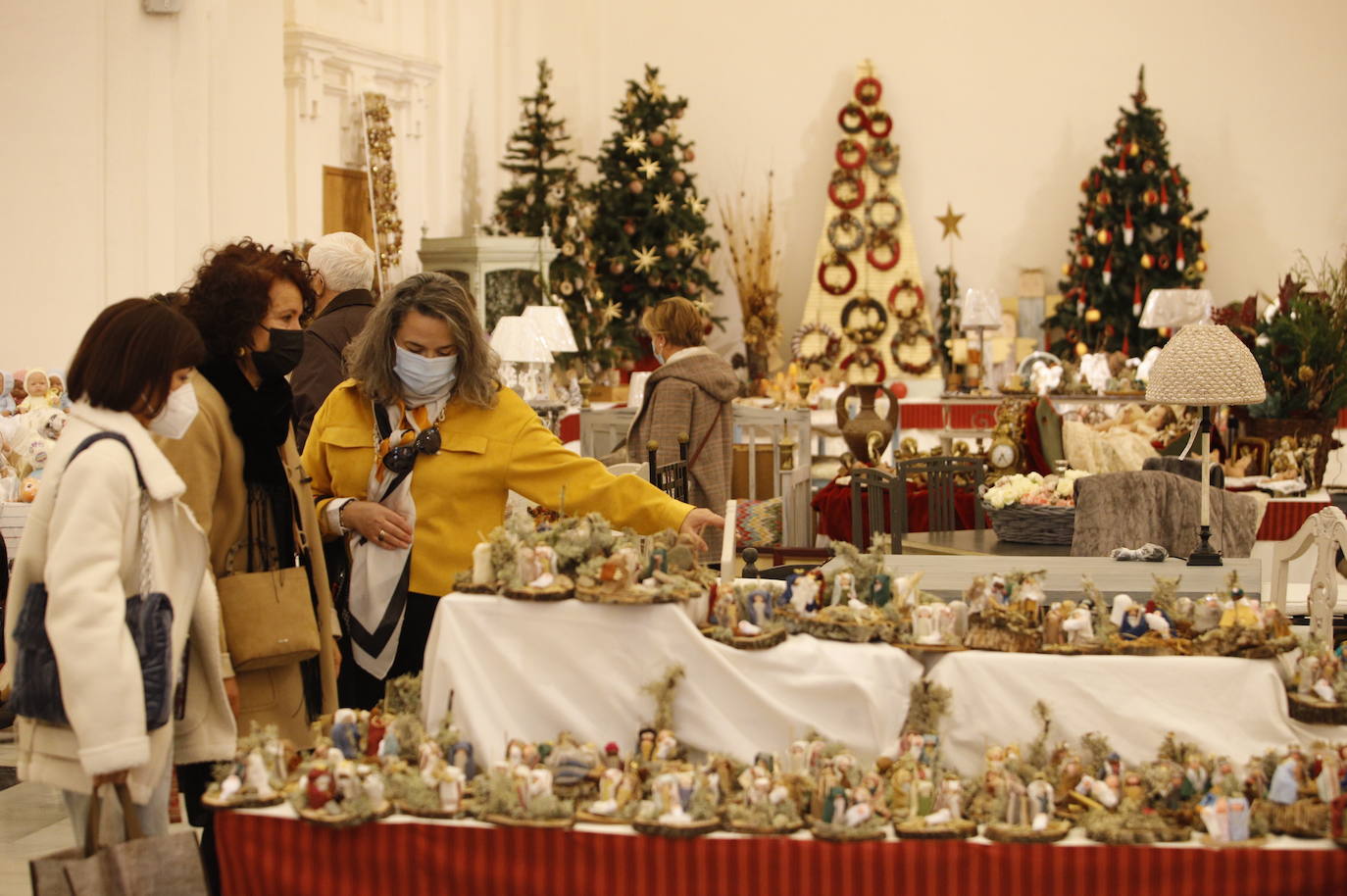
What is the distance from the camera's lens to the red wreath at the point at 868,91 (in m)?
14.9

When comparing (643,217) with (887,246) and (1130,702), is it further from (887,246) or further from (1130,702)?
(1130,702)

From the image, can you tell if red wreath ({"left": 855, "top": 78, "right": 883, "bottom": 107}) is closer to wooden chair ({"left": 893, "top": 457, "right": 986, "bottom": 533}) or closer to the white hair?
wooden chair ({"left": 893, "top": 457, "right": 986, "bottom": 533})

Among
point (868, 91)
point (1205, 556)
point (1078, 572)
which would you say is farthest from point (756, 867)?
point (868, 91)

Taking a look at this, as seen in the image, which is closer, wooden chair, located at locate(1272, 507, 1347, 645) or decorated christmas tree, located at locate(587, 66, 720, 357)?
wooden chair, located at locate(1272, 507, 1347, 645)

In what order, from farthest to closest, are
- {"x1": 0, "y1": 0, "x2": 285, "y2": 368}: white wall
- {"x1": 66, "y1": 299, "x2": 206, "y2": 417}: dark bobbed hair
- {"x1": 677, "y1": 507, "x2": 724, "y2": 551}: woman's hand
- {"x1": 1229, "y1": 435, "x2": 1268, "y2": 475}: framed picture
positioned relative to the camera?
1. {"x1": 1229, "y1": 435, "x2": 1268, "y2": 475}: framed picture
2. {"x1": 0, "y1": 0, "x2": 285, "y2": 368}: white wall
3. {"x1": 677, "y1": 507, "x2": 724, "y2": 551}: woman's hand
4. {"x1": 66, "y1": 299, "x2": 206, "y2": 417}: dark bobbed hair

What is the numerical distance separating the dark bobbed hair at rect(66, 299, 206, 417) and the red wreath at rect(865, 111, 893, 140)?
13.0 m

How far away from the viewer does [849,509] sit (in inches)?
291

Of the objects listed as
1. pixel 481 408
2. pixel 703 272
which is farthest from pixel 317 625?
pixel 703 272

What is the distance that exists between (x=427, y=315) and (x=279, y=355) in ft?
1.15

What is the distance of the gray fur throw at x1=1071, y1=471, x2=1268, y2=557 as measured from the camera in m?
4.92

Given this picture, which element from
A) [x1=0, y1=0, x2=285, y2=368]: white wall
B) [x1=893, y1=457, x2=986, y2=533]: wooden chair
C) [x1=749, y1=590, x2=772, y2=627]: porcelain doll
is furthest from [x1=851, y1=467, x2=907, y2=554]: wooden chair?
[x1=0, y1=0, x2=285, y2=368]: white wall

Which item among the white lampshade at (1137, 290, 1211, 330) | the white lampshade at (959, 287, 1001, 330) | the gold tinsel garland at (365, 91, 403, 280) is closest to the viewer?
the gold tinsel garland at (365, 91, 403, 280)

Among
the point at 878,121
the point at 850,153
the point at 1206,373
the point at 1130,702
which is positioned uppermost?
the point at 878,121

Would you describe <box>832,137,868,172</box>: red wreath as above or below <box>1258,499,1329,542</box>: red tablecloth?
above
